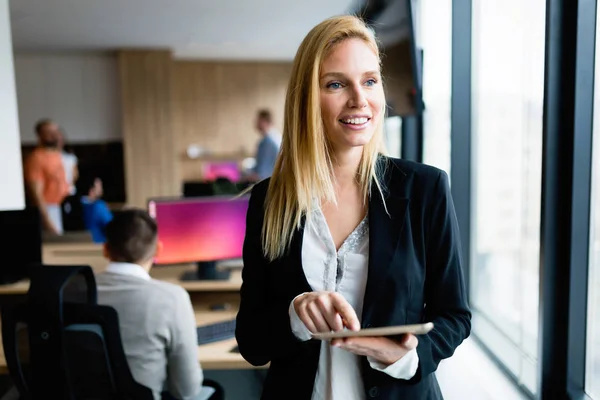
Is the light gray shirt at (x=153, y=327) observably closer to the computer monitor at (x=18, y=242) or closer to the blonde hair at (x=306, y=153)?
the computer monitor at (x=18, y=242)

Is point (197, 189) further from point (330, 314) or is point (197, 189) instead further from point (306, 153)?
point (330, 314)

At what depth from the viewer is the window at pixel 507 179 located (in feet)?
6.00

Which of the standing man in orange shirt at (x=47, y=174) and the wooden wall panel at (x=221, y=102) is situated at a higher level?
the wooden wall panel at (x=221, y=102)

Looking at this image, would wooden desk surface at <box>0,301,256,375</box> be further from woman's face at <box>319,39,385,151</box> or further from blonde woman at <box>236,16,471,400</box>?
woman's face at <box>319,39,385,151</box>

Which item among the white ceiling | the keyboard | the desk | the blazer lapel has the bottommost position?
the keyboard

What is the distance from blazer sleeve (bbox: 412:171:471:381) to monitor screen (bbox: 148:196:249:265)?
5.07ft

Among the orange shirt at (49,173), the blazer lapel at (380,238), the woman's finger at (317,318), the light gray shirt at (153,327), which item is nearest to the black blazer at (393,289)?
the blazer lapel at (380,238)

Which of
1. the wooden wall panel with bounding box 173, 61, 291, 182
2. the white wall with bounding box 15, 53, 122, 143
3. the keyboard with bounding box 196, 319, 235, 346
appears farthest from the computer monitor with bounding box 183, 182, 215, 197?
the wooden wall panel with bounding box 173, 61, 291, 182

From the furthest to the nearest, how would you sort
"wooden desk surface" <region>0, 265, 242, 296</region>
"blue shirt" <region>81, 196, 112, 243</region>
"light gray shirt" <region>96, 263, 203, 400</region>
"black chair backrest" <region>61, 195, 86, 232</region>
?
"black chair backrest" <region>61, 195, 86, 232</region> → "blue shirt" <region>81, 196, 112, 243</region> → "wooden desk surface" <region>0, 265, 242, 296</region> → "light gray shirt" <region>96, 263, 203, 400</region>

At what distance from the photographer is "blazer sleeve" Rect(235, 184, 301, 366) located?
3.09ft

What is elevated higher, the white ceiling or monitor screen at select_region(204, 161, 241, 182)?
the white ceiling

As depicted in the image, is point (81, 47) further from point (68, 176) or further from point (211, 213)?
point (211, 213)

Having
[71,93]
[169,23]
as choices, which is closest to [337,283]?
[169,23]

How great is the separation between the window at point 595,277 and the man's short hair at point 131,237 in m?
1.45
